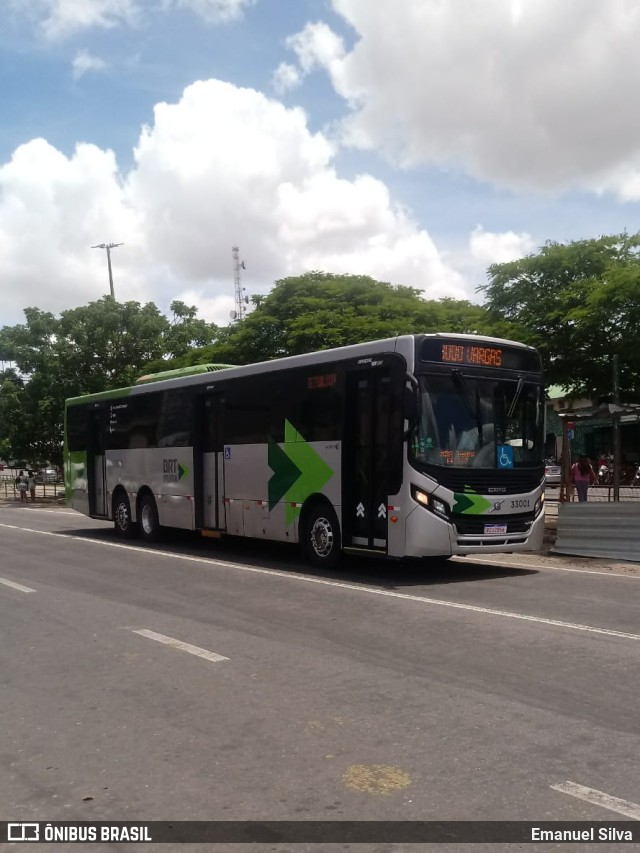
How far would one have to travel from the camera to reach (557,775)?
4703 millimetres

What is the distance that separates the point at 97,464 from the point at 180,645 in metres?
13.2

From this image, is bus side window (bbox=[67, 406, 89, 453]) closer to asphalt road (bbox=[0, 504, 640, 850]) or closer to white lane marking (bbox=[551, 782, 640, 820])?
asphalt road (bbox=[0, 504, 640, 850])

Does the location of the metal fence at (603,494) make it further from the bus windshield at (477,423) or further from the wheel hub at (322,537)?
the wheel hub at (322,537)

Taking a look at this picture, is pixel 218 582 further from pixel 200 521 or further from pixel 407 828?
pixel 407 828

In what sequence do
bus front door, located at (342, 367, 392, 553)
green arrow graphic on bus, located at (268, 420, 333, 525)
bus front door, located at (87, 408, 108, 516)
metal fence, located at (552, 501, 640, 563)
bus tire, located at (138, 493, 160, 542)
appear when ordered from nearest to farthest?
bus front door, located at (342, 367, 392, 553)
green arrow graphic on bus, located at (268, 420, 333, 525)
metal fence, located at (552, 501, 640, 563)
bus tire, located at (138, 493, 160, 542)
bus front door, located at (87, 408, 108, 516)

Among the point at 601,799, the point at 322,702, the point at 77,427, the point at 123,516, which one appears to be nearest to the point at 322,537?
the point at 322,702

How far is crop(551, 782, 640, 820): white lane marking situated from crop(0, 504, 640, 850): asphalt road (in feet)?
0.04

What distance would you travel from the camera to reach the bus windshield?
1171 centimetres

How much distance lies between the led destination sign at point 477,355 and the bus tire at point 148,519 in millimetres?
8450

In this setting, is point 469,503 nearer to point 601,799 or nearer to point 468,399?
point 468,399

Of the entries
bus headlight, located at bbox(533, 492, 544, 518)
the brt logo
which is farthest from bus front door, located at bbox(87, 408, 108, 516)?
bus headlight, located at bbox(533, 492, 544, 518)

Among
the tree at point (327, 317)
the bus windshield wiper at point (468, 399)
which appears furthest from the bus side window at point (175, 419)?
the tree at point (327, 317)

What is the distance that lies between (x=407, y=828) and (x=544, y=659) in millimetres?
3473

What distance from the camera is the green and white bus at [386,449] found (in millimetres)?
11711
